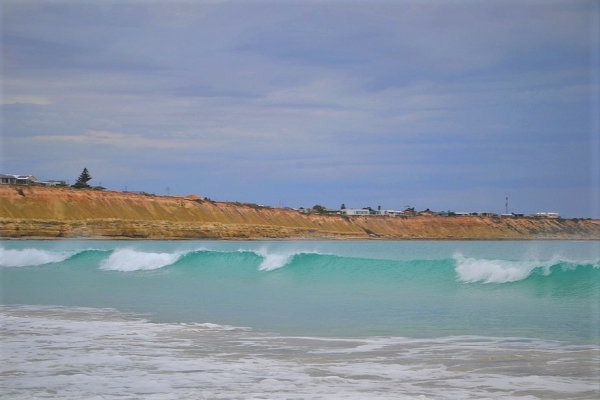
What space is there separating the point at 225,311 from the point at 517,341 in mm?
5176

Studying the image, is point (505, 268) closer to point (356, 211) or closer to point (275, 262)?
point (275, 262)

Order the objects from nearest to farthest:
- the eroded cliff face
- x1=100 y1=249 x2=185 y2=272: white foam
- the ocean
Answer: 1. the ocean
2. x1=100 y1=249 x2=185 y2=272: white foam
3. the eroded cliff face

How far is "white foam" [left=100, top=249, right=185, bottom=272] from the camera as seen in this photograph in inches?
1082

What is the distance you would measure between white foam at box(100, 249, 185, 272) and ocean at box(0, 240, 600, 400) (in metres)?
8.24

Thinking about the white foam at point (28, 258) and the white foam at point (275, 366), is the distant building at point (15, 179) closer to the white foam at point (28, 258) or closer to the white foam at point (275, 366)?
the white foam at point (28, 258)

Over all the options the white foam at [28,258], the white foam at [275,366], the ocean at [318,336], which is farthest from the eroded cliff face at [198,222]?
the white foam at [275,366]

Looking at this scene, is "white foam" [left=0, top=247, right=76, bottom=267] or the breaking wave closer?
the breaking wave

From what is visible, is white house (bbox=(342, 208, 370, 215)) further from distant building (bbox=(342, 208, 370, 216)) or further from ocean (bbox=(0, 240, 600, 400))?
ocean (bbox=(0, 240, 600, 400))

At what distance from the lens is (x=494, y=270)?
17719 mm

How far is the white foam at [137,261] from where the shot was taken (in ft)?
90.1

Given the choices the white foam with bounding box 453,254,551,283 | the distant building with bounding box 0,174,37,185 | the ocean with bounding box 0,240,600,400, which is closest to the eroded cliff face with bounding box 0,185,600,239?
the distant building with bounding box 0,174,37,185

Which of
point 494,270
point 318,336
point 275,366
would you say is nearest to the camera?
point 275,366

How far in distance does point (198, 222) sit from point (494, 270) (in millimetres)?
66902

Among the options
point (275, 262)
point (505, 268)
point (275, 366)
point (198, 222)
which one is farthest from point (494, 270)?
point (198, 222)
